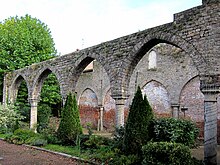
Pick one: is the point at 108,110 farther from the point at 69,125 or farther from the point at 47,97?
the point at 69,125

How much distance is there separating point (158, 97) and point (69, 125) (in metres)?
8.04

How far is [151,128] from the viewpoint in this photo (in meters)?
8.07

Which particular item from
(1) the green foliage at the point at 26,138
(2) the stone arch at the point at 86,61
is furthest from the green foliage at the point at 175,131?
(1) the green foliage at the point at 26,138

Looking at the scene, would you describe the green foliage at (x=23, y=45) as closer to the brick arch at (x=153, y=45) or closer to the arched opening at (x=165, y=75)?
the arched opening at (x=165, y=75)

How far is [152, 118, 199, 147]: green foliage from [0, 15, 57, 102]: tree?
1448 cm

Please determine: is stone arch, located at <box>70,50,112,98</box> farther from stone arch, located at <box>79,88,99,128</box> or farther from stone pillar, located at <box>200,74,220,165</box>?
stone arch, located at <box>79,88,99,128</box>

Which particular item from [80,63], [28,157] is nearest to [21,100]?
[80,63]

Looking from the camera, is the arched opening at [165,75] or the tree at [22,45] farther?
the tree at [22,45]

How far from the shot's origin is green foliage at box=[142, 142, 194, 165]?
6.07 metres

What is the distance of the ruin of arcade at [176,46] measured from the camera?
24.8 ft

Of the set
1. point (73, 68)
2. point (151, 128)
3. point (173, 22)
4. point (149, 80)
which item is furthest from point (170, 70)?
point (151, 128)

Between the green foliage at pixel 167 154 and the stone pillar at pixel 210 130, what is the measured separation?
143 centimetres

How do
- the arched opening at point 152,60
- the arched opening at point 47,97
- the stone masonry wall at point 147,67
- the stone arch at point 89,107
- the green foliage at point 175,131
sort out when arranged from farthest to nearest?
1. the stone arch at point 89,107
2. the arched opening at point 152,60
3. the arched opening at point 47,97
4. the stone masonry wall at point 147,67
5. the green foliage at point 175,131

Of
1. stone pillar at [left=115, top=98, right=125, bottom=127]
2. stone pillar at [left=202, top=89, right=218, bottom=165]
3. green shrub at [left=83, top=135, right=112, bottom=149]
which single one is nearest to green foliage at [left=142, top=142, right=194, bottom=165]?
stone pillar at [left=202, top=89, right=218, bottom=165]
